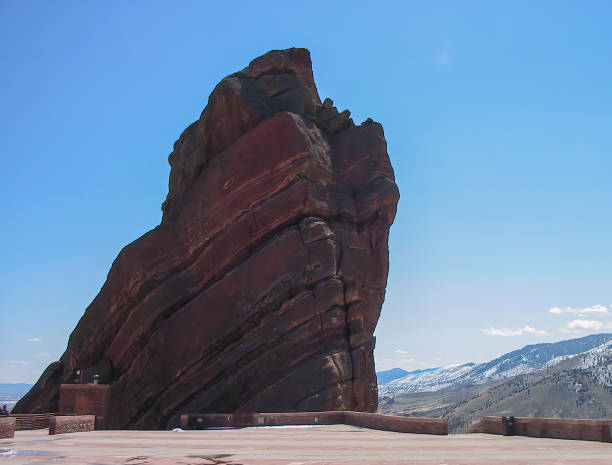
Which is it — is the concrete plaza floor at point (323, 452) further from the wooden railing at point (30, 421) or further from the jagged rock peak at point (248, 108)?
the jagged rock peak at point (248, 108)

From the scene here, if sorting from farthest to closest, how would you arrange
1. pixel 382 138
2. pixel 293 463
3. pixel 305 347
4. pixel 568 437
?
1. pixel 382 138
2. pixel 305 347
3. pixel 568 437
4. pixel 293 463

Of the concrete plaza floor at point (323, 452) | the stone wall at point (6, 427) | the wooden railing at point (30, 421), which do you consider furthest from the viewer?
the wooden railing at point (30, 421)

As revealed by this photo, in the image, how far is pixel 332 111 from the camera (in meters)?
49.7

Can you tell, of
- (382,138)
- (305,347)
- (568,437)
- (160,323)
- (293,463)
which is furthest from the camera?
(382,138)

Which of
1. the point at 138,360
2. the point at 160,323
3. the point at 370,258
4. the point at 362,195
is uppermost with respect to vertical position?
the point at 362,195

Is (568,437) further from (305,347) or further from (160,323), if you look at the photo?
(160,323)

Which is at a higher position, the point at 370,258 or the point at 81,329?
the point at 370,258

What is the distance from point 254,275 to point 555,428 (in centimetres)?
2505

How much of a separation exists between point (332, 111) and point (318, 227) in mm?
13295

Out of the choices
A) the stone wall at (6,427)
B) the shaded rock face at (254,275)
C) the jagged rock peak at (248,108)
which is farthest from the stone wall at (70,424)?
the jagged rock peak at (248,108)

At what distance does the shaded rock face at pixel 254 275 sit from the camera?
3912 cm

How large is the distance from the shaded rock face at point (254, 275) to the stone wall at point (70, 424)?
12218 millimetres

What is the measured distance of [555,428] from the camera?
66.1ft

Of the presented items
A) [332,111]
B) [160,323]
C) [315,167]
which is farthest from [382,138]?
[160,323]
